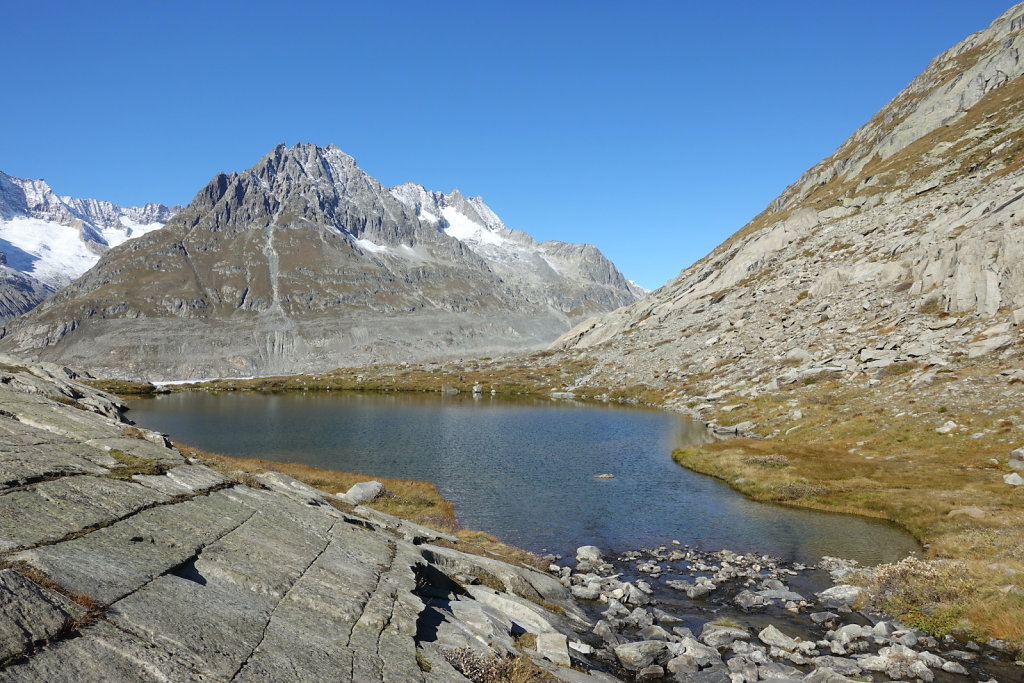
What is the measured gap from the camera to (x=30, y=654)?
9.33 metres

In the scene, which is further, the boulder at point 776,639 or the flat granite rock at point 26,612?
the boulder at point 776,639

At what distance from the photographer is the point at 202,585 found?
577 inches

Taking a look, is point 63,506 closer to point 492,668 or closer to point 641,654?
point 492,668

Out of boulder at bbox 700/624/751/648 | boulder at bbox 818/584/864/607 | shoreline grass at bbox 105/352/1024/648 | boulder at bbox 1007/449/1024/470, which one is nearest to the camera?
boulder at bbox 700/624/751/648

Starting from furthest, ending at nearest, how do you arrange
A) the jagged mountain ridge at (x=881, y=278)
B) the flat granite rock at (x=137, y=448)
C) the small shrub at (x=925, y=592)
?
the jagged mountain ridge at (x=881, y=278), the small shrub at (x=925, y=592), the flat granite rock at (x=137, y=448)

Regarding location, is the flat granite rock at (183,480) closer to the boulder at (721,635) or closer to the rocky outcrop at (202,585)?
the rocky outcrop at (202,585)

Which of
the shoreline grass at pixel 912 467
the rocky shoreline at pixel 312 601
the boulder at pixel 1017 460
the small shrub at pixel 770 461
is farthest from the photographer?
the small shrub at pixel 770 461

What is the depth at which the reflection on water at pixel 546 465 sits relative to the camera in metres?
43.1

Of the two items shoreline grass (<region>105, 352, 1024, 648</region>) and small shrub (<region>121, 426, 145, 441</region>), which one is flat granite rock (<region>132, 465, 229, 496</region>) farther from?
shoreline grass (<region>105, 352, 1024, 648</region>)

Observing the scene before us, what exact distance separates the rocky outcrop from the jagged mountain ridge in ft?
266

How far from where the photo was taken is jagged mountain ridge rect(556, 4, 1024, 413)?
296 feet

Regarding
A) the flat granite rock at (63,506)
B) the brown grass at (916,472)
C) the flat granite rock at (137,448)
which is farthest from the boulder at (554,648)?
the brown grass at (916,472)

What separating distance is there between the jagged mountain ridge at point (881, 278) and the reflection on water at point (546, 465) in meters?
28.6

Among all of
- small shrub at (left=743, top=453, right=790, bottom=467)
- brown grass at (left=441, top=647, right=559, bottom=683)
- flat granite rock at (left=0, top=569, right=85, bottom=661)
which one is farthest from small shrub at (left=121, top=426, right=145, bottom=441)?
small shrub at (left=743, top=453, right=790, bottom=467)
